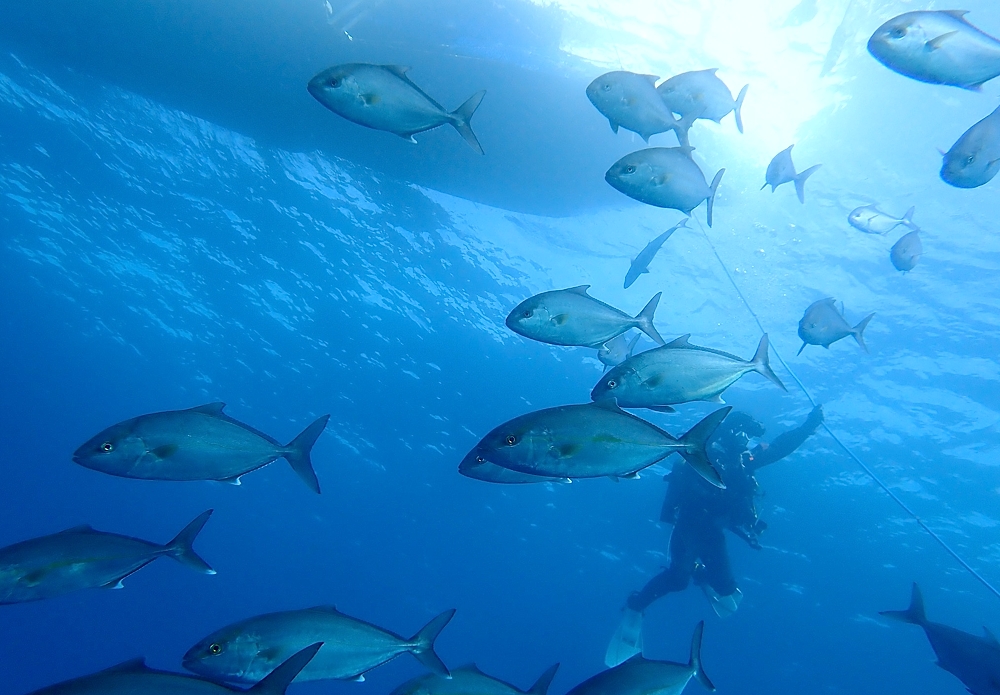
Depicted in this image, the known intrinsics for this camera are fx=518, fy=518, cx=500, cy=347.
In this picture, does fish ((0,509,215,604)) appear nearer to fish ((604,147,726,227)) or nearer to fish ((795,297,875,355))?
fish ((604,147,726,227))

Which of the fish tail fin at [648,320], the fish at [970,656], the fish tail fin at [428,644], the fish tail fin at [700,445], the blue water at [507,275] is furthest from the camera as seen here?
the blue water at [507,275]

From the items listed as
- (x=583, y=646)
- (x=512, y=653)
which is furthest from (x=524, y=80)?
(x=512, y=653)

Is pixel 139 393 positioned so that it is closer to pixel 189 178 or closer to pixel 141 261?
pixel 141 261

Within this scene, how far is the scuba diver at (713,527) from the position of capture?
479 inches

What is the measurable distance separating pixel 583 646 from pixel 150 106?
47.1m

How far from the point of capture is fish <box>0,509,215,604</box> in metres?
3.34

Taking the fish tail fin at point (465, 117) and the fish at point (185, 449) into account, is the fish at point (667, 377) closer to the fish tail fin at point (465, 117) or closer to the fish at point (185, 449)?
the fish tail fin at point (465, 117)

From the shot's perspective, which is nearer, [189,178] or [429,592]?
[189,178]

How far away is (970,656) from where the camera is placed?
500 cm

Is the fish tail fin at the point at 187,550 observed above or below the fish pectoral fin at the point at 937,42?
below

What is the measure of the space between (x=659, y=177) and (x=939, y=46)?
71.3 inches

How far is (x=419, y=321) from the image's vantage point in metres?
21.3

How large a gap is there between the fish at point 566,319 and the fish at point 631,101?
1.43m

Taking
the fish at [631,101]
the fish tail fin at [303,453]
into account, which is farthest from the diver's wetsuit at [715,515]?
the fish tail fin at [303,453]
